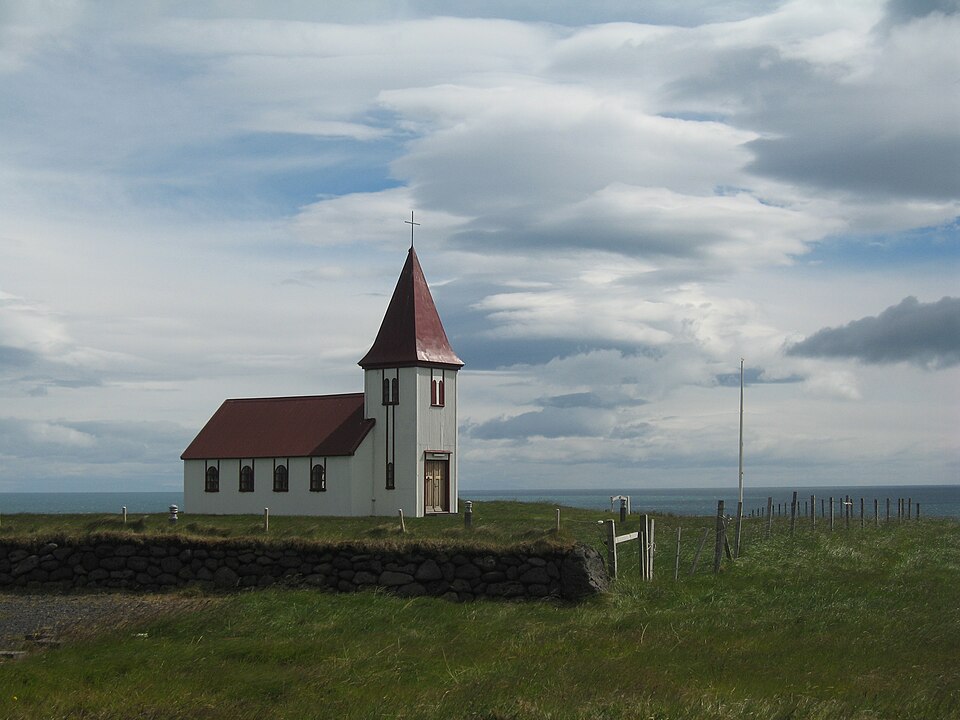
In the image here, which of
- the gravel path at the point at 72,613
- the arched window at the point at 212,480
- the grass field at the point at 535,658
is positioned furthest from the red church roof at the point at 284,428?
the grass field at the point at 535,658

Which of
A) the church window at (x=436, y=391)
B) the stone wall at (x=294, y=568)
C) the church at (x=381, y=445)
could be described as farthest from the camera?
the church window at (x=436, y=391)

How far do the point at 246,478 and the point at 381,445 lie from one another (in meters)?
7.32

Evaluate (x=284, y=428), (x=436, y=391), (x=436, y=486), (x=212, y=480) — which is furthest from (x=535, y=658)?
(x=212, y=480)

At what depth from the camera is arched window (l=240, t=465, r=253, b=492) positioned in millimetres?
52281

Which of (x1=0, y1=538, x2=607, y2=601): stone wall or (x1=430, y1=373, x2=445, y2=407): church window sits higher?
(x1=430, y1=373, x2=445, y2=407): church window

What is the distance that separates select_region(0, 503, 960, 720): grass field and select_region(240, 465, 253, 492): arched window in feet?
108

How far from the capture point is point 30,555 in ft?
76.0

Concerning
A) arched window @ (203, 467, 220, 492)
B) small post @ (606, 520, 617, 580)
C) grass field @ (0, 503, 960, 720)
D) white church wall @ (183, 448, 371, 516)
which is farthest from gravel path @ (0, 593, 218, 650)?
arched window @ (203, 467, 220, 492)

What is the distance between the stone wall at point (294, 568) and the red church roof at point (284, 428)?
26289 millimetres

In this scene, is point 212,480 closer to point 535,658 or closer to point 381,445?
point 381,445

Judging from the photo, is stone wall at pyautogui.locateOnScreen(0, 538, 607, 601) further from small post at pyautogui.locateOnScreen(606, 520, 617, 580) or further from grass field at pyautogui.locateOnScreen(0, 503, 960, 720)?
small post at pyautogui.locateOnScreen(606, 520, 617, 580)

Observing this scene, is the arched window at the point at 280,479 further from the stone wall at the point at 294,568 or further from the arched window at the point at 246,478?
the stone wall at the point at 294,568

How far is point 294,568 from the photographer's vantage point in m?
21.2

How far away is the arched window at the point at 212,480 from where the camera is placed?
2096 inches
